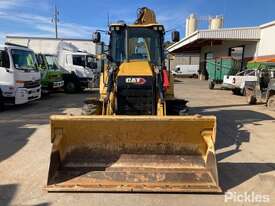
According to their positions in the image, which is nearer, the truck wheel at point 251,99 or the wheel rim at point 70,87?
the truck wheel at point 251,99

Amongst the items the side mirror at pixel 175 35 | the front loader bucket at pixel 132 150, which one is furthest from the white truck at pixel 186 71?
the front loader bucket at pixel 132 150

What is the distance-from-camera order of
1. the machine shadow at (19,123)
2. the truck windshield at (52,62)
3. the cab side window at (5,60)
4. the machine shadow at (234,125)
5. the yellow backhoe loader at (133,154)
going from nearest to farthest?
the yellow backhoe loader at (133,154) < the machine shadow at (19,123) < the machine shadow at (234,125) < the cab side window at (5,60) < the truck windshield at (52,62)

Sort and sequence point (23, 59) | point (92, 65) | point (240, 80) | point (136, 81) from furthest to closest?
point (240, 80) → point (92, 65) → point (23, 59) → point (136, 81)

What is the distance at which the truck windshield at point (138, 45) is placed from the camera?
820 cm

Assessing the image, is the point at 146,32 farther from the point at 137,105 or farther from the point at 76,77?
the point at 76,77

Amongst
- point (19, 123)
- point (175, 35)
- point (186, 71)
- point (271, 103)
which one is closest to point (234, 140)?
point (175, 35)

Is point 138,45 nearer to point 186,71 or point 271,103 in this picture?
point 271,103

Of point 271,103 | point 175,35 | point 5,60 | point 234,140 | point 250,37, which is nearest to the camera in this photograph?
point 234,140

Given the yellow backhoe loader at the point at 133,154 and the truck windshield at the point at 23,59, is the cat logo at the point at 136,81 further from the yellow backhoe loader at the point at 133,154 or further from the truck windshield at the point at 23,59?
the truck windshield at the point at 23,59
